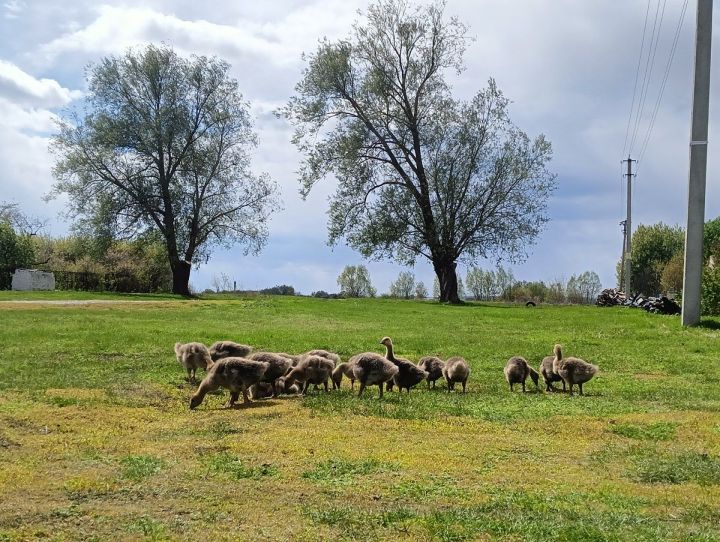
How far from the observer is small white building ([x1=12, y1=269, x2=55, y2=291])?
56.2m

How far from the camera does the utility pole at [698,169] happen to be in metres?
26.7

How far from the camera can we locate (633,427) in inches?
360

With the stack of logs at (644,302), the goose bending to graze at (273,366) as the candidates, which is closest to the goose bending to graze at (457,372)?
the goose bending to graze at (273,366)

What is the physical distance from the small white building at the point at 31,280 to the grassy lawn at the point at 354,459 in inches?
1747

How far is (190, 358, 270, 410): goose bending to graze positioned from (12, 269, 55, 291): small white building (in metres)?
51.3

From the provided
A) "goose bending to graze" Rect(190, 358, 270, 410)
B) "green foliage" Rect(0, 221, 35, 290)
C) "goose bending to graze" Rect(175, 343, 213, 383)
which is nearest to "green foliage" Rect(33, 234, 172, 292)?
"green foliage" Rect(0, 221, 35, 290)

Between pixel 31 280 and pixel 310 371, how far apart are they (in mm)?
51071

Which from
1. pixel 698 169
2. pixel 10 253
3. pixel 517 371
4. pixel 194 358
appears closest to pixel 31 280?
pixel 10 253

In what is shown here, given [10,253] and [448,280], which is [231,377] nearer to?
[448,280]

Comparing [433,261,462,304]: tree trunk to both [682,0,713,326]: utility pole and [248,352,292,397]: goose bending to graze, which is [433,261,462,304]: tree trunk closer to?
[682,0,713,326]: utility pole

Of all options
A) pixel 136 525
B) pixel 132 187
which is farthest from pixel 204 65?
pixel 136 525

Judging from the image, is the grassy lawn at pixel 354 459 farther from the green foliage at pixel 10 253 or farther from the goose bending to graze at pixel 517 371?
the green foliage at pixel 10 253

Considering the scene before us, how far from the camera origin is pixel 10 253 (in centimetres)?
6081

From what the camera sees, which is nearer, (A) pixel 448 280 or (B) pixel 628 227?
(A) pixel 448 280
